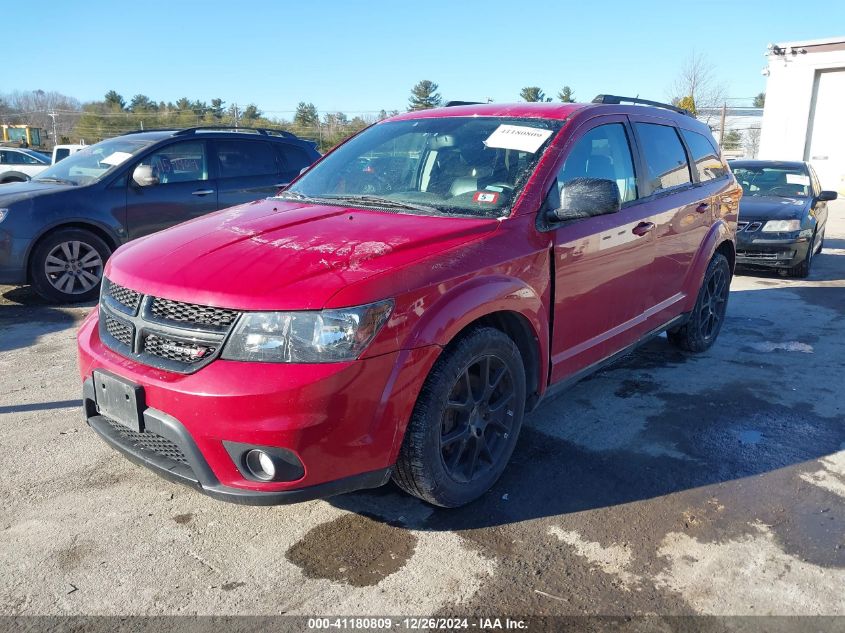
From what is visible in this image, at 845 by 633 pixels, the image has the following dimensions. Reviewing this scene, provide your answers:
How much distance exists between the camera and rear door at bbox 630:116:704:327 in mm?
4398

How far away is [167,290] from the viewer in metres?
2.70

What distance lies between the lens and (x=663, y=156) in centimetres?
463

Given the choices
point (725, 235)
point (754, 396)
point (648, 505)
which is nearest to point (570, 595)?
point (648, 505)

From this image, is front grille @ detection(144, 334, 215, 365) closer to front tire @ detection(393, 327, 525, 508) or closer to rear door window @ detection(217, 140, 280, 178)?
front tire @ detection(393, 327, 525, 508)

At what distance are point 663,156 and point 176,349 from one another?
348 centimetres

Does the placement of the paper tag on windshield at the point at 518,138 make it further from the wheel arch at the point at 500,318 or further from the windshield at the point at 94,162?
the windshield at the point at 94,162

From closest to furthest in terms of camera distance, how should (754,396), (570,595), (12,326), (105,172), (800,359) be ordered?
(570,595) → (754,396) → (800,359) → (12,326) → (105,172)

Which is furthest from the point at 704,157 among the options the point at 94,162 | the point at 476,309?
the point at 94,162

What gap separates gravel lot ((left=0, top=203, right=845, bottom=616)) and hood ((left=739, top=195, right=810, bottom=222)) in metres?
5.20

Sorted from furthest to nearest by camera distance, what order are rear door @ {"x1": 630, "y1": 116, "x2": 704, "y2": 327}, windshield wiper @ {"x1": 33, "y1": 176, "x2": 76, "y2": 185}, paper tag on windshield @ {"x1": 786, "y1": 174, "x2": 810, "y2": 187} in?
1. paper tag on windshield @ {"x1": 786, "y1": 174, "x2": 810, "y2": 187}
2. windshield wiper @ {"x1": 33, "y1": 176, "x2": 76, "y2": 185}
3. rear door @ {"x1": 630, "y1": 116, "x2": 704, "y2": 327}

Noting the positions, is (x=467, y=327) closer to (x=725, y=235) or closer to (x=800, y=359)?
(x=725, y=235)

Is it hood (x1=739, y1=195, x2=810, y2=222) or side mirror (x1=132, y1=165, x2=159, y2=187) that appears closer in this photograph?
side mirror (x1=132, y1=165, x2=159, y2=187)

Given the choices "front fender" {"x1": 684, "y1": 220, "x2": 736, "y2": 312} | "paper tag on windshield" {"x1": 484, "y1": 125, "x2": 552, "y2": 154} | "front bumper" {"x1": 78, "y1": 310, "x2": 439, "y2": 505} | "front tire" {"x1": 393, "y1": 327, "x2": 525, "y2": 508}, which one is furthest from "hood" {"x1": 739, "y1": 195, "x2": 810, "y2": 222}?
"front bumper" {"x1": 78, "y1": 310, "x2": 439, "y2": 505}

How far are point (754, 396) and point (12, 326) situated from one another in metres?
6.20
